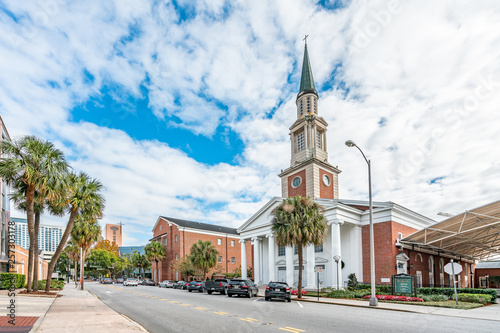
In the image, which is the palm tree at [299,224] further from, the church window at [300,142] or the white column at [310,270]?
the church window at [300,142]

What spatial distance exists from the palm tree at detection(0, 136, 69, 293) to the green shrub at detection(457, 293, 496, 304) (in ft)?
89.3

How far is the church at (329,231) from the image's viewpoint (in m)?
31.2

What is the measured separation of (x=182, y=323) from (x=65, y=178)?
1623 cm

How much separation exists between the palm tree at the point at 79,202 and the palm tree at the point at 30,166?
245cm

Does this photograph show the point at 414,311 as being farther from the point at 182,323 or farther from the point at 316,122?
the point at 316,122

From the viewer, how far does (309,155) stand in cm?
4497

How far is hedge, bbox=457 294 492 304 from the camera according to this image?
65.5 ft

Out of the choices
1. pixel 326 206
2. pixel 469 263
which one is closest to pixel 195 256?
pixel 326 206

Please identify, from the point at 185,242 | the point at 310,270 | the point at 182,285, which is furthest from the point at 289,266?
the point at 185,242

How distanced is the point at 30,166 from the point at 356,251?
28891mm

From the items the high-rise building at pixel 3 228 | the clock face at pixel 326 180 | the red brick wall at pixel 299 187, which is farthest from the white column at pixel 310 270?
the high-rise building at pixel 3 228

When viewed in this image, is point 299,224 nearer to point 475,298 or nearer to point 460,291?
point 475,298

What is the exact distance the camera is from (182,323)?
37.1 feet

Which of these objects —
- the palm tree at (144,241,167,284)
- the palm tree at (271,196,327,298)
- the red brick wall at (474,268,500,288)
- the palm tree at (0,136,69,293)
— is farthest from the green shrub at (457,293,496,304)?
the palm tree at (144,241,167,284)
